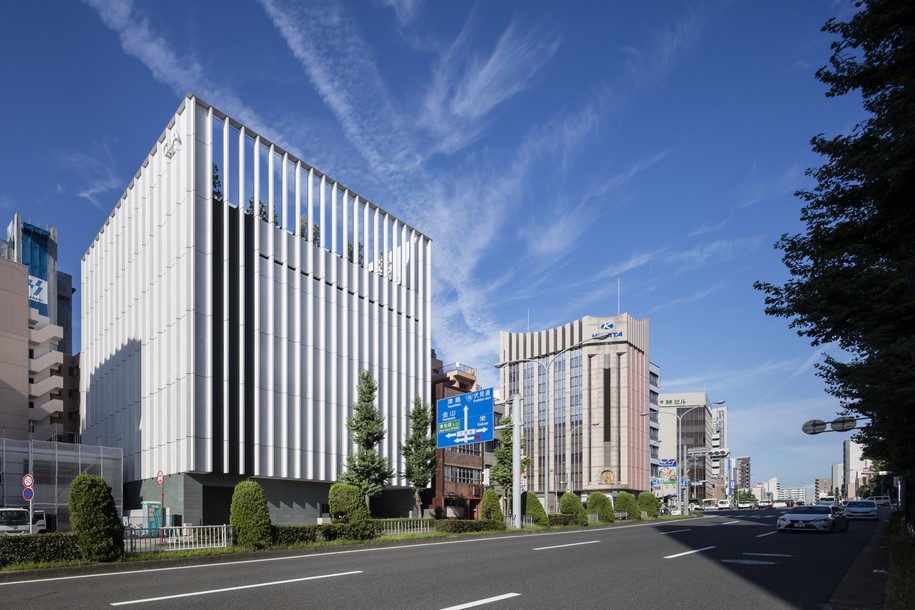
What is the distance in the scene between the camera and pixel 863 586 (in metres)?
11.9

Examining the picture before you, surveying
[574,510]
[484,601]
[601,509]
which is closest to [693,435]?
[601,509]

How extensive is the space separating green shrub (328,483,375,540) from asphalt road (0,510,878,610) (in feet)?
27.0

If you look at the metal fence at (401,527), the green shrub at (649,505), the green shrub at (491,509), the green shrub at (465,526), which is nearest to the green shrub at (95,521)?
the metal fence at (401,527)

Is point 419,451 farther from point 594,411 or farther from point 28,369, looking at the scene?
point 594,411

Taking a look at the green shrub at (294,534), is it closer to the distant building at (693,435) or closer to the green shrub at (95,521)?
the green shrub at (95,521)

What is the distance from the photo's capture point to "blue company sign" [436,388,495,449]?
3581 cm

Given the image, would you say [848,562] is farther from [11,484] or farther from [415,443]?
[11,484]

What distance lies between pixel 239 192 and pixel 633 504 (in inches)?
1448

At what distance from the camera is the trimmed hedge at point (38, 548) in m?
16.0

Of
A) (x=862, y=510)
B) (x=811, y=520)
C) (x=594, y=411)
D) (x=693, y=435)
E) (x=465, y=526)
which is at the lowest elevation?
(x=693, y=435)

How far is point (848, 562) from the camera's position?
16.6 metres

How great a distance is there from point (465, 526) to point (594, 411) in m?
83.0

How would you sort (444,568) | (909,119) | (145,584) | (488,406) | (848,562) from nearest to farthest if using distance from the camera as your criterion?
1. (909,119)
2. (145,584)
3. (444,568)
4. (848,562)
5. (488,406)

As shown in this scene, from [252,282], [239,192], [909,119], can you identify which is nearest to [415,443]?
[252,282]
